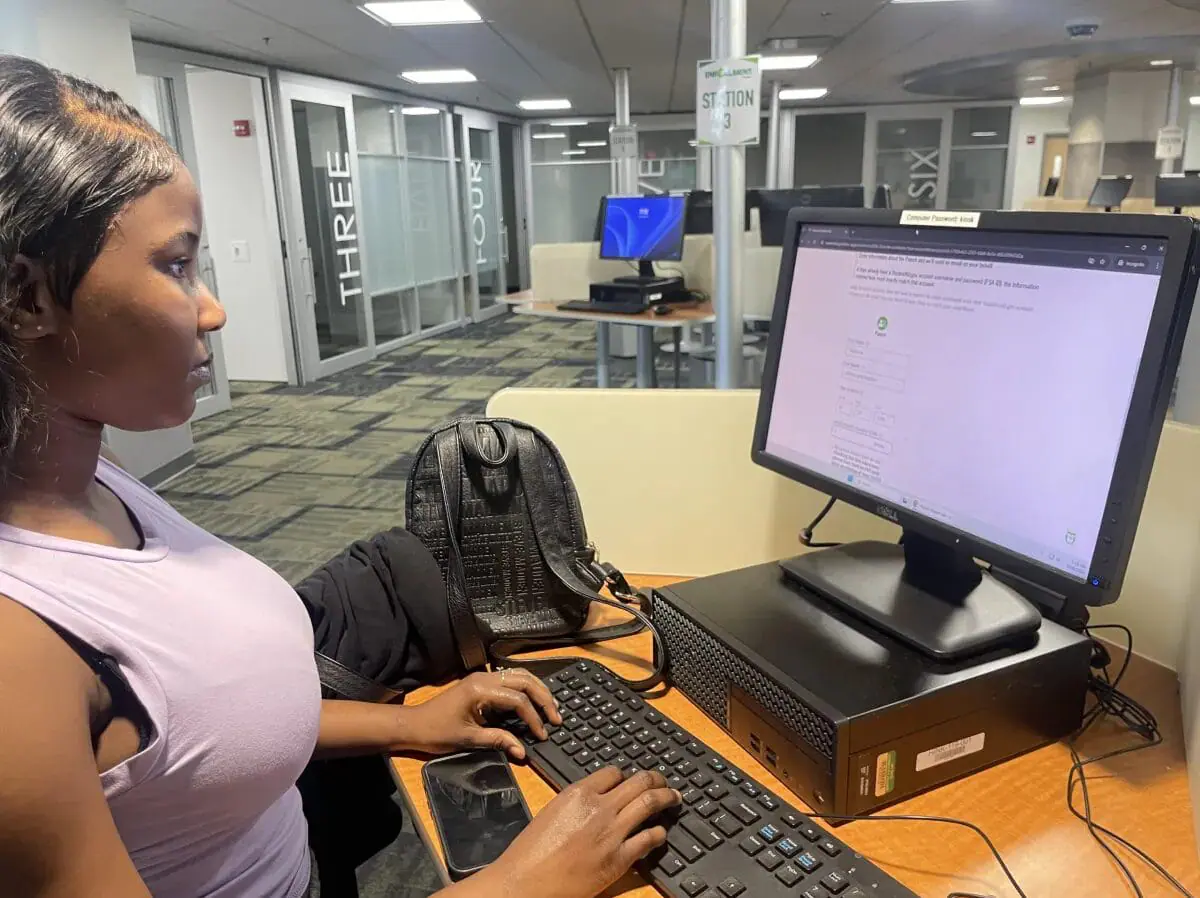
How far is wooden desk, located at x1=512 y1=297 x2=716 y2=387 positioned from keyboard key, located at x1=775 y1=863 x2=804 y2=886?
11.8ft

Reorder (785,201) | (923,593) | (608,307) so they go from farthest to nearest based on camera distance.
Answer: (785,201) < (608,307) < (923,593)

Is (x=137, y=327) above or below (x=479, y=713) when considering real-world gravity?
above

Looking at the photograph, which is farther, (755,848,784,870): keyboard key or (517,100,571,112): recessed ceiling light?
(517,100,571,112): recessed ceiling light

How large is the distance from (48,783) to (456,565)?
1.97 feet

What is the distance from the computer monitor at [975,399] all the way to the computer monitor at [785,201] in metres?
4.11

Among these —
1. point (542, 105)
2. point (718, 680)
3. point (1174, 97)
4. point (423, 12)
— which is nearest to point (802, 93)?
point (542, 105)

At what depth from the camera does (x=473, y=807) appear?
800 mm

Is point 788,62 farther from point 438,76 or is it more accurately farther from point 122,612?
point 122,612

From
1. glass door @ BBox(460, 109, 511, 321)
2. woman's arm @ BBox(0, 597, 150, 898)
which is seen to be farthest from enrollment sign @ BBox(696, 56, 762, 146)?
glass door @ BBox(460, 109, 511, 321)

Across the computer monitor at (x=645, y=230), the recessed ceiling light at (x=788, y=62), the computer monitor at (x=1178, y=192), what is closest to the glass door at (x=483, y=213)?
the recessed ceiling light at (x=788, y=62)

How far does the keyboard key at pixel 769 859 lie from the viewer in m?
0.69

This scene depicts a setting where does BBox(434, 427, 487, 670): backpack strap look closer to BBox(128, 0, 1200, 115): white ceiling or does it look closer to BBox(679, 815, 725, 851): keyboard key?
BBox(679, 815, 725, 851): keyboard key

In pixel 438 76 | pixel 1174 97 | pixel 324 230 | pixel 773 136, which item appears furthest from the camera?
pixel 773 136

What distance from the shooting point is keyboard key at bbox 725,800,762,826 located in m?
0.74
